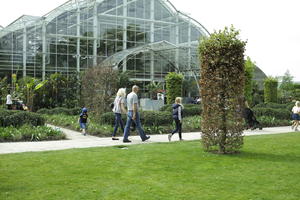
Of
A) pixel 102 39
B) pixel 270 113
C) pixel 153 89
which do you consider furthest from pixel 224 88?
pixel 102 39

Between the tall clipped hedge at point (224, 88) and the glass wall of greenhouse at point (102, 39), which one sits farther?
the glass wall of greenhouse at point (102, 39)

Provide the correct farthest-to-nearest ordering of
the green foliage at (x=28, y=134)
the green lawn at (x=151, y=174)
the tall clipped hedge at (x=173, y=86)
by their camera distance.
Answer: the tall clipped hedge at (x=173, y=86) < the green foliage at (x=28, y=134) < the green lawn at (x=151, y=174)

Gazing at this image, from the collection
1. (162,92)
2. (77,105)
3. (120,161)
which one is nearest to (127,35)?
(162,92)

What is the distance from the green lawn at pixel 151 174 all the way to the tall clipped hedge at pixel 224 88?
559 millimetres

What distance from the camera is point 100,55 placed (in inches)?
1292

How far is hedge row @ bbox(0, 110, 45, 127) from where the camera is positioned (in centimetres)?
1383

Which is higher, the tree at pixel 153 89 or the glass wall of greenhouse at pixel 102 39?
the glass wall of greenhouse at pixel 102 39

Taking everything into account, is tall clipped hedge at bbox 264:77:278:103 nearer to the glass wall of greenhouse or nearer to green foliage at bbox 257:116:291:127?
the glass wall of greenhouse

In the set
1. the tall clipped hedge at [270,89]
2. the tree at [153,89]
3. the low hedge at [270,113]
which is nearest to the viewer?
the low hedge at [270,113]

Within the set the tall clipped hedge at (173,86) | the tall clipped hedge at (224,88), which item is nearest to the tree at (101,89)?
the tall clipped hedge at (224,88)

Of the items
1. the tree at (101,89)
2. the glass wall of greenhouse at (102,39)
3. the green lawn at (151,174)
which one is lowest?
the green lawn at (151,174)

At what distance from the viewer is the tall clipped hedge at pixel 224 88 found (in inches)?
348

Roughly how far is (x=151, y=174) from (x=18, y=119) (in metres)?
8.74

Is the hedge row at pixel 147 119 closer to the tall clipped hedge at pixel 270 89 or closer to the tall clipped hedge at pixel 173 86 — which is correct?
the tall clipped hedge at pixel 173 86
